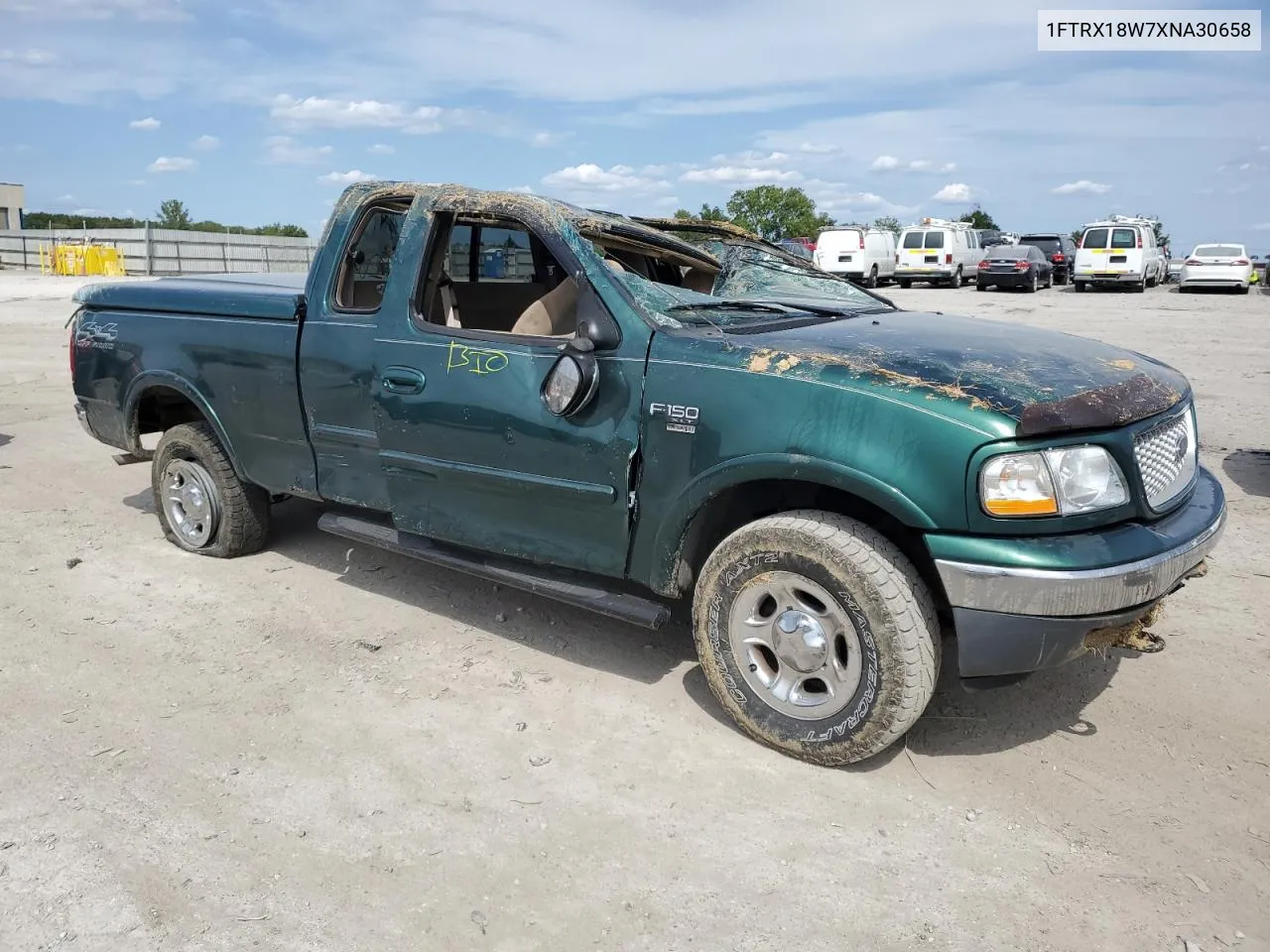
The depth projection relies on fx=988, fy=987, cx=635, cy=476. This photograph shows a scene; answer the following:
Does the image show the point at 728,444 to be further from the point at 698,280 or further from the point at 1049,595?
the point at 698,280

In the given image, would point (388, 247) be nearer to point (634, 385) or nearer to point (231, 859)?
→ point (634, 385)

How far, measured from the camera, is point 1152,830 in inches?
115

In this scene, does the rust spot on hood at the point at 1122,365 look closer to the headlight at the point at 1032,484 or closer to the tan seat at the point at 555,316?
the headlight at the point at 1032,484

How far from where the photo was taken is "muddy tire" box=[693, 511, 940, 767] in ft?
10.0

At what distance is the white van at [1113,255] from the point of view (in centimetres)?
2730

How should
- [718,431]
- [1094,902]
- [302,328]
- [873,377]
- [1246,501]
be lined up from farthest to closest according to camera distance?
[1246,501], [302,328], [718,431], [873,377], [1094,902]

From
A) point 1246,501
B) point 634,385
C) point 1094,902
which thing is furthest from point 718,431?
point 1246,501

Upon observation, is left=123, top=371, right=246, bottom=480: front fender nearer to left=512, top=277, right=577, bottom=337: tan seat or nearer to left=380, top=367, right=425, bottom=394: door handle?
left=380, top=367, right=425, bottom=394: door handle

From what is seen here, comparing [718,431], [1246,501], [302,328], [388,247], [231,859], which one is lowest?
[231,859]

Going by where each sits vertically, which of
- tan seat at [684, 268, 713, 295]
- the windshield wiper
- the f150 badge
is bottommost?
the f150 badge

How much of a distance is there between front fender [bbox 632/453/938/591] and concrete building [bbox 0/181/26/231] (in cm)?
7027

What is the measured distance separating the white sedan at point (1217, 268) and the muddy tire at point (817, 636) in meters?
29.0

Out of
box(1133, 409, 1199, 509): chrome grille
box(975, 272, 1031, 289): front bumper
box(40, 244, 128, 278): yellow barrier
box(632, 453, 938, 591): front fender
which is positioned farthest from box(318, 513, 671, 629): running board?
box(40, 244, 128, 278): yellow barrier

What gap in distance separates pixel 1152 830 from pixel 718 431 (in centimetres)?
177
